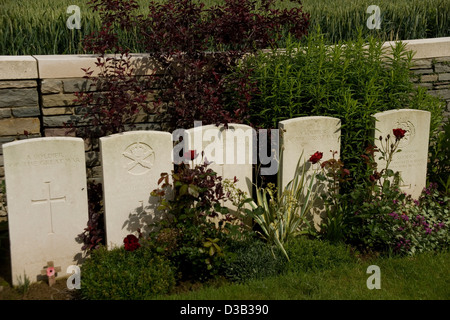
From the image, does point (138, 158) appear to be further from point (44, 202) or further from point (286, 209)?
point (286, 209)

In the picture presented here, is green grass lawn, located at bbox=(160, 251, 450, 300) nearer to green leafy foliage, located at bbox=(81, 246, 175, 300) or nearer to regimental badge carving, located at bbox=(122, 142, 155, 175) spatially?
green leafy foliage, located at bbox=(81, 246, 175, 300)

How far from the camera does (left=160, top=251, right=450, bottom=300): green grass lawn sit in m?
4.29

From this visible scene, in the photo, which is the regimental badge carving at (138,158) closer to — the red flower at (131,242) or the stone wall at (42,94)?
the red flower at (131,242)

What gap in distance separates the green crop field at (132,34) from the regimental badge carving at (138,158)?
2.24m

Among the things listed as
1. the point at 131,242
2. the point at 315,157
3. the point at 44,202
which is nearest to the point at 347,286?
the point at 315,157

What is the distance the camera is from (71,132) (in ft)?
18.3

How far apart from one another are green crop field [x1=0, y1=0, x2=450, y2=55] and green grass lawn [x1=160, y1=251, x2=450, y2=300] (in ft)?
10.1

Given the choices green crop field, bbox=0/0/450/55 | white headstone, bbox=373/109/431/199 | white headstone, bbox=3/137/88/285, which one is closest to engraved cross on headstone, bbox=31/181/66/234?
white headstone, bbox=3/137/88/285

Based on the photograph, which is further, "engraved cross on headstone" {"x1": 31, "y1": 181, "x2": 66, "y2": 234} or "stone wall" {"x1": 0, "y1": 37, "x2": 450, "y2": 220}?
"stone wall" {"x1": 0, "y1": 37, "x2": 450, "y2": 220}

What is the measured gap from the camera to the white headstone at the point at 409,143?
5398 mm
